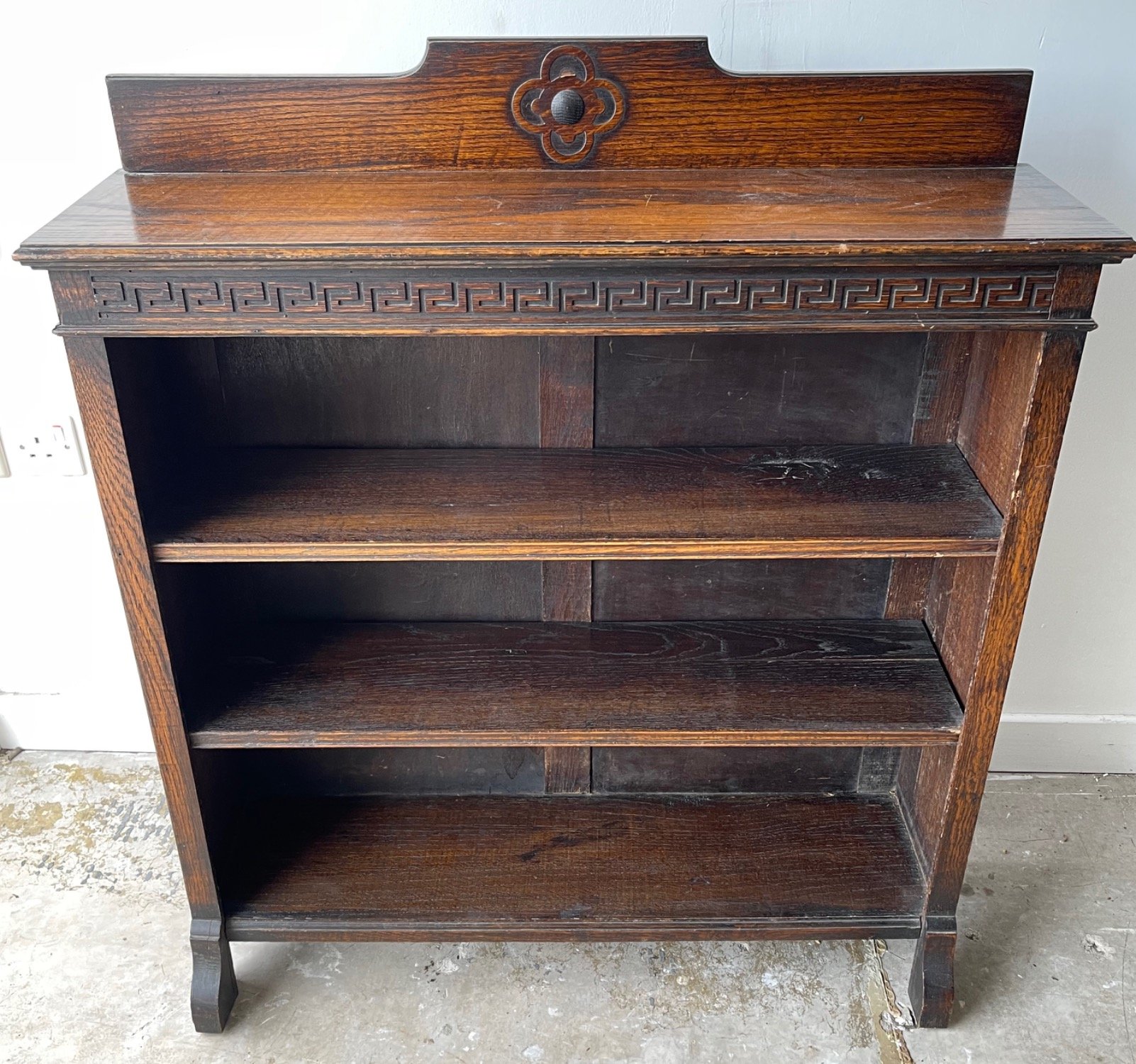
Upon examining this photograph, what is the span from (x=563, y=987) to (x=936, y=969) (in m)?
0.58

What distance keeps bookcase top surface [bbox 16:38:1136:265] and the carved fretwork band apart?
101 millimetres

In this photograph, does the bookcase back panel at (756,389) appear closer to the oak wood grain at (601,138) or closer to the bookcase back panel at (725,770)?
the oak wood grain at (601,138)

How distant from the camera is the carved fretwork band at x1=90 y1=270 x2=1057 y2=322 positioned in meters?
1.15

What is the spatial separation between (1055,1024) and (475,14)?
1.73 m

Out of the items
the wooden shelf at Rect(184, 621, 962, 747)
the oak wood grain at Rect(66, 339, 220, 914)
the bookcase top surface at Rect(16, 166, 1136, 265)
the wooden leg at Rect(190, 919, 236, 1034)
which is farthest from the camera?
the wooden leg at Rect(190, 919, 236, 1034)

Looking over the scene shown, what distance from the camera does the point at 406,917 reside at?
1639 millimetres

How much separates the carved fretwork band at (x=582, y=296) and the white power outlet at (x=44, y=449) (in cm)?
75

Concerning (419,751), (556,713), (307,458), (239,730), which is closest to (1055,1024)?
(556,713)

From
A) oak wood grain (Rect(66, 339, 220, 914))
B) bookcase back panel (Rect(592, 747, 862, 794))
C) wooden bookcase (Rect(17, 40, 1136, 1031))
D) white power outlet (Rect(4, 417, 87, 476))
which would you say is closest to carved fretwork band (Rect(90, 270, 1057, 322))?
wooden bookcase (Rect(17, 40, 1136, 1031))

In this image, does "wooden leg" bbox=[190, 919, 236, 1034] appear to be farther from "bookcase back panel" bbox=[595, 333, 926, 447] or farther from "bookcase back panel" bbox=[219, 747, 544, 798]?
"bookcase back panel" bbox=[595, 333, 926, 447]

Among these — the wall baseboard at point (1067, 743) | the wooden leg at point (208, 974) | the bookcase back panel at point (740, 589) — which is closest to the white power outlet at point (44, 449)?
the wooden leg at point (208, 974)

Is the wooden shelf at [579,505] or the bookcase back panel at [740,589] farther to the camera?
the bookcase back panel at [740,589]

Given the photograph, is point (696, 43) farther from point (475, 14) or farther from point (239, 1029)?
point (239, 1029)

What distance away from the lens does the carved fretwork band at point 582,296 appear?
115cm
